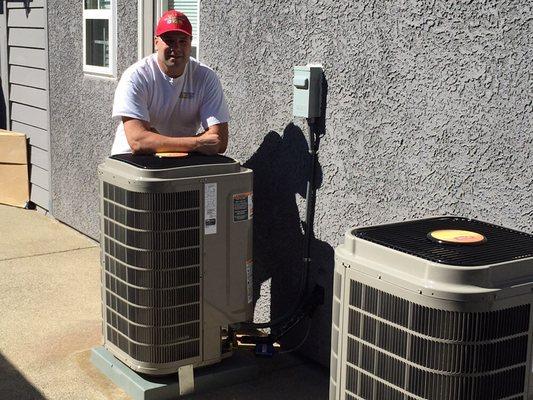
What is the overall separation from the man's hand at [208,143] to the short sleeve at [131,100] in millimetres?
315

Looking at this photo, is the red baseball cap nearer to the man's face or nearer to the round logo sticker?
the man's face

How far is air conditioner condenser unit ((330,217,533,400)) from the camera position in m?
2.53

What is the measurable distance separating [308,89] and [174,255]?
116 centimetres

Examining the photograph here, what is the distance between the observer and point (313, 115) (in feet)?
14.3

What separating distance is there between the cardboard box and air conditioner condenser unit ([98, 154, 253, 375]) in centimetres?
459

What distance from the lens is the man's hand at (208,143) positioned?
429cm

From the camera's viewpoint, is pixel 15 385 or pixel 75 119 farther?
pixel 75 119

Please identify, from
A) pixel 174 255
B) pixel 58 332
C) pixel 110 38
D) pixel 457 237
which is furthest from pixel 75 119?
pixel 457 237

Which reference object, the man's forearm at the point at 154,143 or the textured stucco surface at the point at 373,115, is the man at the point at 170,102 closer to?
the man's forearm at the point at 154,143

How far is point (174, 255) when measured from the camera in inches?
157

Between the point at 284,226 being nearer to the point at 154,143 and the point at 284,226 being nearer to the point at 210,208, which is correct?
the point at 210,208

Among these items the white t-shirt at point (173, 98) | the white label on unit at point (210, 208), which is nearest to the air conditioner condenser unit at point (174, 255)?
the white label on unit at point (210, 208)

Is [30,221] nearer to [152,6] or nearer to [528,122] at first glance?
[152,6]

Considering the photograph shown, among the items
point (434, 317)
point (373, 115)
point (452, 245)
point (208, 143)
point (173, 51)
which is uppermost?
point (173, 51)
